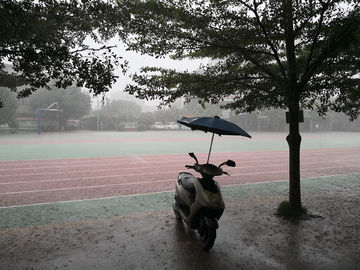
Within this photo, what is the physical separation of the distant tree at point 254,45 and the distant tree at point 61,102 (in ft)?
137

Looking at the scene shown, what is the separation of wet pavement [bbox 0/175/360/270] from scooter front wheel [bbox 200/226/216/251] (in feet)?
0.38

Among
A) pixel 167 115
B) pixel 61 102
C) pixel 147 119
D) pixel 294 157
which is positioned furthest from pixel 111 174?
pixel 167 115

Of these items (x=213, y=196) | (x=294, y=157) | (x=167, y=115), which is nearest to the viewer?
(x=213, y=196)

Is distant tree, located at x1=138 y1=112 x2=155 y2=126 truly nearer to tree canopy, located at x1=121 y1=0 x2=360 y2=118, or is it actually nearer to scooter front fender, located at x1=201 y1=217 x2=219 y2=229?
tree canopy, located at x1=121 y1=0 x2=360 y2=118

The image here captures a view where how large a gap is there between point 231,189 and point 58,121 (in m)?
44.9

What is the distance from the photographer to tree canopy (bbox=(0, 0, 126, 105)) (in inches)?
141

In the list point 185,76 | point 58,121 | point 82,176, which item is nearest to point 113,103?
point 58,121

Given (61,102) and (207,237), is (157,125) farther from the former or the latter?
(207,237)

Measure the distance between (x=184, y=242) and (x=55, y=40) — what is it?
3761mm

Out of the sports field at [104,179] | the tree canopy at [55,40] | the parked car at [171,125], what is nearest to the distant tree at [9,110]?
the sports field at [104,179]

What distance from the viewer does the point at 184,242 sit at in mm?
4594

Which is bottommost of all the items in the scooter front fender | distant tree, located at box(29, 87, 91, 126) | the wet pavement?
the wet pavement

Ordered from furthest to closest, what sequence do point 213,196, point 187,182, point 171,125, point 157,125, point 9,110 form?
point 157,125 < point 171,125 < point 9,110 < point 187,182 < point 213,196

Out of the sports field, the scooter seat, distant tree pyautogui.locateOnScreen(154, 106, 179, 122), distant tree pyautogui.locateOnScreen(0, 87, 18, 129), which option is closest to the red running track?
the sports field
